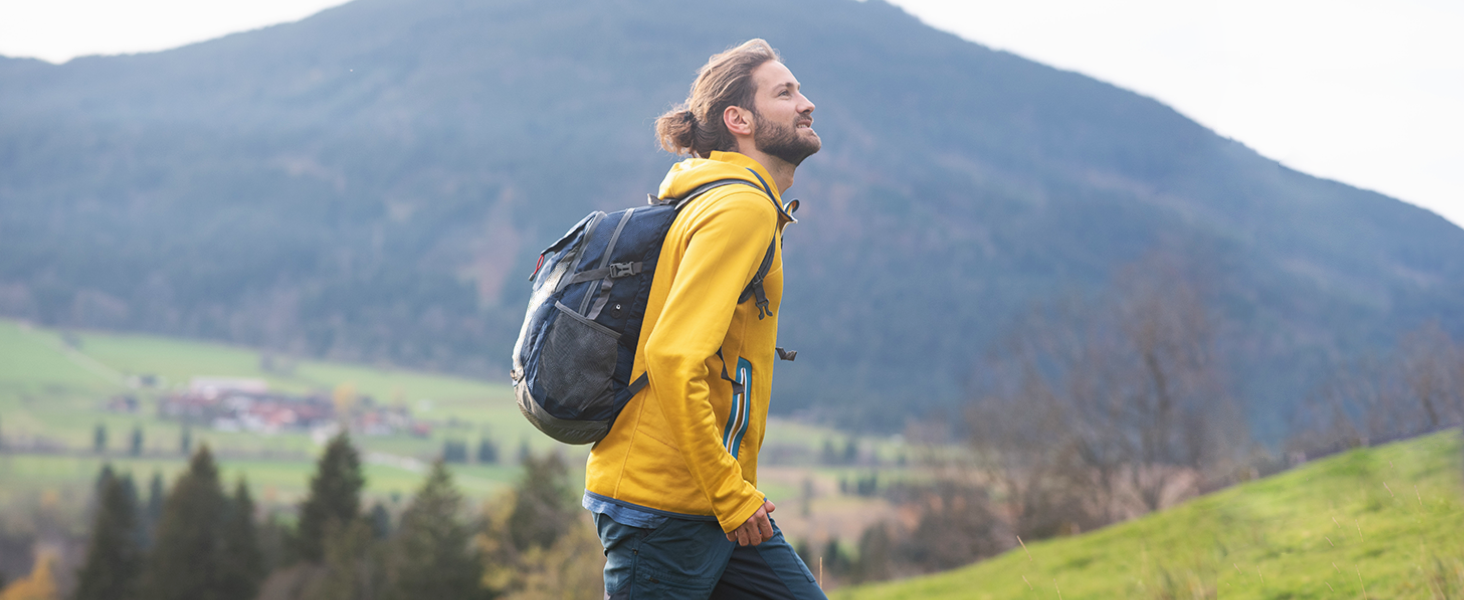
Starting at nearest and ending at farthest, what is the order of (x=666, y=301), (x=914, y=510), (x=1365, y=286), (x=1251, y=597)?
1. (x=666, y=301)
2. (x=1251, y=597)
3. (x=914, y=510)
4. (x=1365, y=286)

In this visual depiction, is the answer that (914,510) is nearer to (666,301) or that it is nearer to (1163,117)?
(666,301)

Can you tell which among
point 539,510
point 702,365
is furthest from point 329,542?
point 702,365

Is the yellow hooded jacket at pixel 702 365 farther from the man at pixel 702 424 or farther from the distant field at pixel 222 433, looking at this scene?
the distant field at pixel 222 433

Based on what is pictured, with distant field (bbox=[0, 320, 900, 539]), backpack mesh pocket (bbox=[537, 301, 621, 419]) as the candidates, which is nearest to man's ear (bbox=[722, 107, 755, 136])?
backpack mesh pocket (bbox=[537, 301, 621, 419])

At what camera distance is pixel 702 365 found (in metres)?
2.40

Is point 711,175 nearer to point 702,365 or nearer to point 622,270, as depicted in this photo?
point 622,270

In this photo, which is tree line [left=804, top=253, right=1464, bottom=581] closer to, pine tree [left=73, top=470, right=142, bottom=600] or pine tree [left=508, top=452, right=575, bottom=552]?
pine tree [left=508, top=452, right=575, bottom=552]

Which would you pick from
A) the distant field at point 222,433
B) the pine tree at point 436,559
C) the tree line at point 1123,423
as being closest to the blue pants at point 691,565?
the tree line at point 1123,423

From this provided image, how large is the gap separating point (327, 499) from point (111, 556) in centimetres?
1305

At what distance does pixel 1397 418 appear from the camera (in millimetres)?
32375

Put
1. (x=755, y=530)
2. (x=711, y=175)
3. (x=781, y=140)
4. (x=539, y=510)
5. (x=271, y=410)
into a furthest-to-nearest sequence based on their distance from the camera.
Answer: (x=271, y=410)
(x=539, y=510)
(x=781, y=140)
(x=711, y=175)
(x=755, y=530)

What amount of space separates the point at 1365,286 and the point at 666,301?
101 m

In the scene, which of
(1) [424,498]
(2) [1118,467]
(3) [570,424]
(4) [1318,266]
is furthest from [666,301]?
(4) [1318,266]

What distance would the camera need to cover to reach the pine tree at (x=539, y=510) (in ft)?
152
